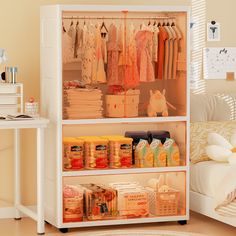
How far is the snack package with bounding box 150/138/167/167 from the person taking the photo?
5641 millimetres

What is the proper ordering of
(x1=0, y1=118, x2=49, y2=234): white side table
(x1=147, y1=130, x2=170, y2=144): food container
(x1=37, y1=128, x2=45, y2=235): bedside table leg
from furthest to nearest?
1. (x1=147, y1=130, x2=170, y2=144): food container
2. (x1=37, y1=128, x2=45, y2=235): bedside table leg
3. (x1=0, y1=118, x2=49, y2=234): white side table

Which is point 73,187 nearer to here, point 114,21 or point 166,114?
point 166,114

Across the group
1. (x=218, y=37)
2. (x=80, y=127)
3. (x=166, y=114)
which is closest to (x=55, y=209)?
(x=80, y=127)

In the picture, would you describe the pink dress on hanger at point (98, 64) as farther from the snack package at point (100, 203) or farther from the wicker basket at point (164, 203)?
the wicker basket at point (164, 203)

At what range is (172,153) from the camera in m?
5.68

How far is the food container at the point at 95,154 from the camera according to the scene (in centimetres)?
550

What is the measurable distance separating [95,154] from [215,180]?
917mm

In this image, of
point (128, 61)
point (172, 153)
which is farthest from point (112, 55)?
point (172, 153)

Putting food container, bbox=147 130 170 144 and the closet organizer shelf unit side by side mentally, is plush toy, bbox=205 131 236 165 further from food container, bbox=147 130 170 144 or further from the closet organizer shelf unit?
food container, bbox=147 130 170 144

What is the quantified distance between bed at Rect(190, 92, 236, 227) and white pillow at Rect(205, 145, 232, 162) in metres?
0.05

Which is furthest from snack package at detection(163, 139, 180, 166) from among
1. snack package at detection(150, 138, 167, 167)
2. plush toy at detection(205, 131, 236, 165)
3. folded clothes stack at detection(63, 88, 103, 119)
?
folded clothes stack at detection(63, 88, 103, 119)

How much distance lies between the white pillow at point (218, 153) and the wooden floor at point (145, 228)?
19.9 inches

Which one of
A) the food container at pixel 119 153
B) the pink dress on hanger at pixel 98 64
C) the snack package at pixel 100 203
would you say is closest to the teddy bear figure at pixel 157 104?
the food container at pixel 119 153

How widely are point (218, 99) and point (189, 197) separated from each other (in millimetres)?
886
